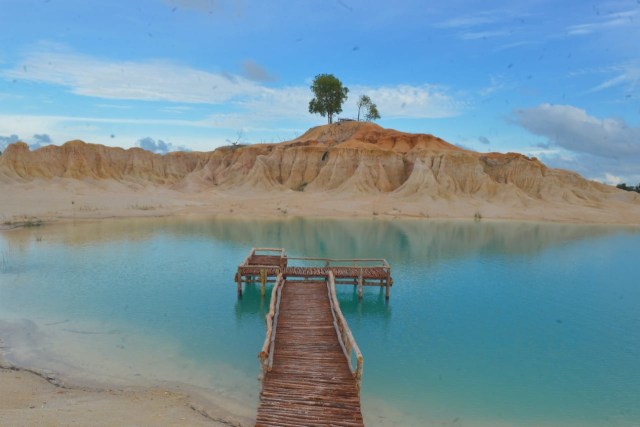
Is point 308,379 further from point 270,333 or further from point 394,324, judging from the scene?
point 394,324

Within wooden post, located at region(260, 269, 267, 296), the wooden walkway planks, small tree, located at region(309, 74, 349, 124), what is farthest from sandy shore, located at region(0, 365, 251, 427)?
small tree, located at region(309, 74, 349, 124)

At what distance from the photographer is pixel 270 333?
37.3 ft

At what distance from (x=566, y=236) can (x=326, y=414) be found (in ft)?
130

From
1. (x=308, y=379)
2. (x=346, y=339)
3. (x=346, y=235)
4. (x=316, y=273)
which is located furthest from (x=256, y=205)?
(x=308, y=379)

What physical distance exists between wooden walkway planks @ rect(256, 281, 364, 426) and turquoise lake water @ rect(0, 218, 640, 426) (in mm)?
1097

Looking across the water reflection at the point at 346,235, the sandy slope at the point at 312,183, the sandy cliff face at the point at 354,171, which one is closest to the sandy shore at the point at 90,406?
the water reflection at the point at 346,235

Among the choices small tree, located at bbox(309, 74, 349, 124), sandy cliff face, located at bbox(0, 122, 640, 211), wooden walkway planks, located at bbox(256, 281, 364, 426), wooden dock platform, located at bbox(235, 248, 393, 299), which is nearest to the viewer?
wooden walkway planks, located at bbox(256, 281, 364, 426)

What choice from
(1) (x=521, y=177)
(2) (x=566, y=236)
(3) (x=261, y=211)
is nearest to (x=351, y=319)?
(2) (x=566, y=236)

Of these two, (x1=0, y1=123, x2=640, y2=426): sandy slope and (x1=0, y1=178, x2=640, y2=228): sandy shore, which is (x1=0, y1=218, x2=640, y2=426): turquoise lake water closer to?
(x1=0, y1=178, x2=640, y2=228): sandy shore

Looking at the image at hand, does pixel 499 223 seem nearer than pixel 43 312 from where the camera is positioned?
No

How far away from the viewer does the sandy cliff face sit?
62500 mm

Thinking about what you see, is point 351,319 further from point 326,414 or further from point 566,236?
point 566,236

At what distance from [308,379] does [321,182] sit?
2230 inches

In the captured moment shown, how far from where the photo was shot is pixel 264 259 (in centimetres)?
2242
